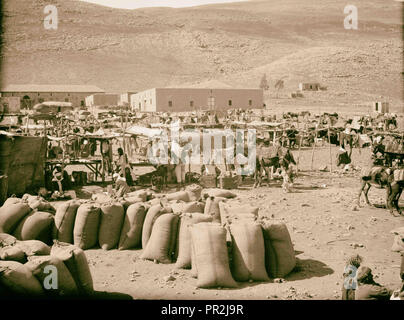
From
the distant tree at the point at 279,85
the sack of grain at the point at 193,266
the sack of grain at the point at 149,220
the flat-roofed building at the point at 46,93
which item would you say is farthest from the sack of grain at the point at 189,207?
the flat-roofed building at the point at 46,93

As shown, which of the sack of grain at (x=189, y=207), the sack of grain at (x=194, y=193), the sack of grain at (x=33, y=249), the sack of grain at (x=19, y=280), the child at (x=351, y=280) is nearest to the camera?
the sack of grain at (x=19, y=280)

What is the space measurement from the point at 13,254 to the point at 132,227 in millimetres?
2524

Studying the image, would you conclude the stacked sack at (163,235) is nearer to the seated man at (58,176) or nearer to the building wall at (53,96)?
the seated man at (58,176)

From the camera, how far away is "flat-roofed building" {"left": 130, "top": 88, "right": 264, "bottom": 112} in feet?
156

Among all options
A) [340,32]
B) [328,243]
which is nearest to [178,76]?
[340,32]

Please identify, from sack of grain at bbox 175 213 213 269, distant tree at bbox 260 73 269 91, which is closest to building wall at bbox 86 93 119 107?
distant tree at bbox 260 73 269 91

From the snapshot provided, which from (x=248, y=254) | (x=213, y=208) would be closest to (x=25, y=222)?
(x=213, y=208)

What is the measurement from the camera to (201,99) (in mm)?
48188

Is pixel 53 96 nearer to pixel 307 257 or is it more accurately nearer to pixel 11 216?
pixel 11 216

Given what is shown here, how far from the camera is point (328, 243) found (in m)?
8.04

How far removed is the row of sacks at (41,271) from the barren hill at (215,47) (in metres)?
46.2

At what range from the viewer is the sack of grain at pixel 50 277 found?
5.07m

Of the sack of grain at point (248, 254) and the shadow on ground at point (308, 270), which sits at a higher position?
the sack of grain at point (248, 254)
